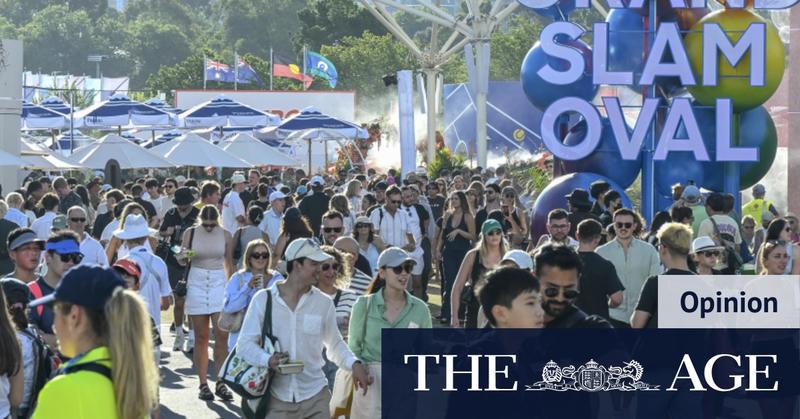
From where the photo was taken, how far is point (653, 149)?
64.0 feet

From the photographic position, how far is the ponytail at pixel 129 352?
14.8ft

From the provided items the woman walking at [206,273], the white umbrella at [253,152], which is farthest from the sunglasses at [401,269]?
the white umbrella at [253,152]

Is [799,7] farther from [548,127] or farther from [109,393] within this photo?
[109,393]

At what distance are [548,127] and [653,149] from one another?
1.44 m

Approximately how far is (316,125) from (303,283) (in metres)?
28.8

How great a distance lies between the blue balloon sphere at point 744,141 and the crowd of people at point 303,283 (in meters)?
0.83

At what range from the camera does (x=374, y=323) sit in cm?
840

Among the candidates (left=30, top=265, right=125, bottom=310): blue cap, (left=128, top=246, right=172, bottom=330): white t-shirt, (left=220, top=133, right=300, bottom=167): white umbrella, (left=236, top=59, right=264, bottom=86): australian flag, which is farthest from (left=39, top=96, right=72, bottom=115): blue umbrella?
(left=30, top=265, right=125, bottom=310): blue cap

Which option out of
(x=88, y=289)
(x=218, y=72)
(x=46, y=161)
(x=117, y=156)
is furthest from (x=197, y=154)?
(x=218, y=72)

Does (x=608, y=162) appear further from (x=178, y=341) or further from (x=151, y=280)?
(x=151, y=280)

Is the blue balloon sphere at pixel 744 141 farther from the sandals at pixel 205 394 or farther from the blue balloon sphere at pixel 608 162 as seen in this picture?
the sandals at pixel 205 394

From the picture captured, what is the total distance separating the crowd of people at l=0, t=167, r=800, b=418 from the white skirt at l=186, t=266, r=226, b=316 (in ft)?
0.06

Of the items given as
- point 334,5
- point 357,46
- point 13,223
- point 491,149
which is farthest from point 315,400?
point 334,5

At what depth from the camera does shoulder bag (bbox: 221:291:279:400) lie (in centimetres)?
774
